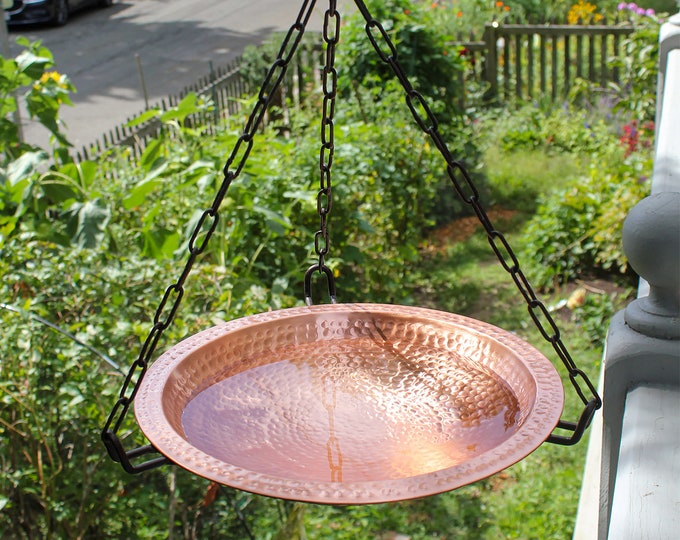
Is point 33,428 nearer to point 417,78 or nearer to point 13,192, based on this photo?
point 13,192

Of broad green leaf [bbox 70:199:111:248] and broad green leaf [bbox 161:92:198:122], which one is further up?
broad green leaf [bbox 161:92:198:122]

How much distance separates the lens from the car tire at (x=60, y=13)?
49.3 ft

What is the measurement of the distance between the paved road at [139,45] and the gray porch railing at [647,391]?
8.79 meters

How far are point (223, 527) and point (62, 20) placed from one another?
1407cm

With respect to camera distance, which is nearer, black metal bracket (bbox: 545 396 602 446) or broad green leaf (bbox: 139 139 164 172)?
black metal bracket (bbox: 545 396 602 446)

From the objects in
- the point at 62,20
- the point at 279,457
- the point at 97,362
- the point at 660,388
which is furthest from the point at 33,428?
the point at 62,20

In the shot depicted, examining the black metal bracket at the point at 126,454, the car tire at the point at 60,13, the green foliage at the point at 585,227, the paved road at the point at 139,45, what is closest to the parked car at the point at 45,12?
the car tire at the point at 60,13

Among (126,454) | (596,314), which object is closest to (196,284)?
(126,454)

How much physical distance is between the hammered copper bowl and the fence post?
7.62m

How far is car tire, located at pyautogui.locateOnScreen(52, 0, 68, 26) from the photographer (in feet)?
49.3

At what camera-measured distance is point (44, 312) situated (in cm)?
295

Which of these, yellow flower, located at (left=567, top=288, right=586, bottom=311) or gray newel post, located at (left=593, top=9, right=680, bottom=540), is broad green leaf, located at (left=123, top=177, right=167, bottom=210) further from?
yellow flower, located at (left=567, top=288, right=586, bottom=311)

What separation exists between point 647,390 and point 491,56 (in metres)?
8.43

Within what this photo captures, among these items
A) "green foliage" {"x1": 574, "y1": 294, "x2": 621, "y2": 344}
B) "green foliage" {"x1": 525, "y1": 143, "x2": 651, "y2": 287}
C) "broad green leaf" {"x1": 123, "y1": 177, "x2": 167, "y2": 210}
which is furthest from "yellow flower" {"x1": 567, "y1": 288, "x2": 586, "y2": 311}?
"broad green leaf" {"x1": 123, "y1": 177, "x2": 167, "y2": 210}
